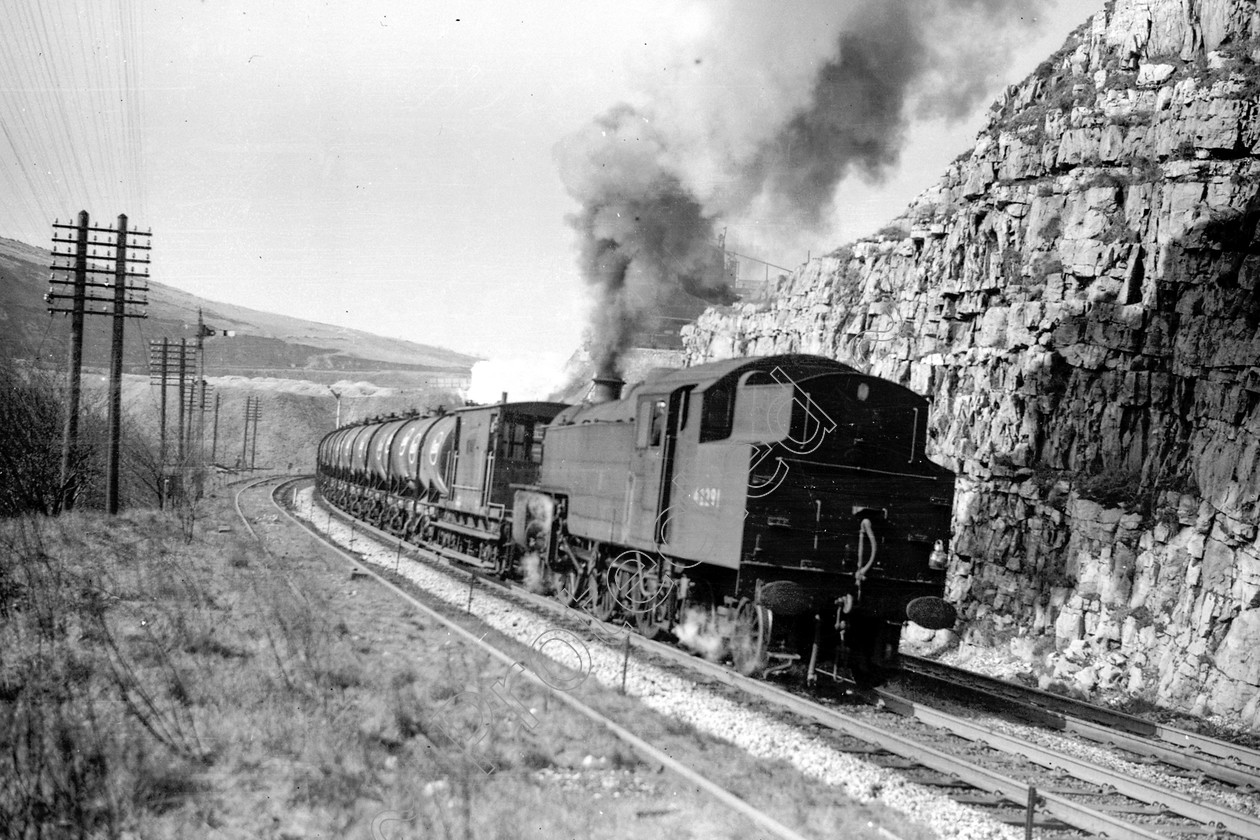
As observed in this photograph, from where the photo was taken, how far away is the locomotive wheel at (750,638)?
11055 millimetres

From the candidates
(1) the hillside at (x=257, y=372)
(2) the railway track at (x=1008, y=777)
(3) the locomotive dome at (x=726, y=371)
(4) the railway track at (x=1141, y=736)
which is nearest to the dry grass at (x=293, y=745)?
(2) the railway track at (x=1008, y=777)

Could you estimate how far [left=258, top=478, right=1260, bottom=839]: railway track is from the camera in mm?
7129

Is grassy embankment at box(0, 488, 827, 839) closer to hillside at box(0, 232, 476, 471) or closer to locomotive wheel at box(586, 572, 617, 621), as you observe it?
locomotive wheel at box(586, 572, 617, 621)

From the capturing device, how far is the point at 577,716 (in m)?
9.02

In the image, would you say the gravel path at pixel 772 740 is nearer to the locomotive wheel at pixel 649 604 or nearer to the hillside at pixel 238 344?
the locomotive wheel at pixel 649 604

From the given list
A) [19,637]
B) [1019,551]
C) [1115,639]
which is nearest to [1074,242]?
[1019,551]

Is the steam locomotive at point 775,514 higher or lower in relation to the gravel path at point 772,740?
higher

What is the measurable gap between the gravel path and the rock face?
968 cm

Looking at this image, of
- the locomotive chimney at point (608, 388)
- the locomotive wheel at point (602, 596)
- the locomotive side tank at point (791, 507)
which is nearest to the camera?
the locomotive side tank at point (791, 507)

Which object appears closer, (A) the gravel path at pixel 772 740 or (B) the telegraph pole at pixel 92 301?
(A) the gravel path at pixel 772 740

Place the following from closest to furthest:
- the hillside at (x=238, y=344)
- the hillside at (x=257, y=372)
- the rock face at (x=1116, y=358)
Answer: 1. the rock face at (x=1116, y=358)
2. the hillside at (x=257, y=372)
3. the hillside at (x=238, y=344)

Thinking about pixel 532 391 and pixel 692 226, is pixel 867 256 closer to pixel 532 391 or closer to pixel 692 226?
pixel 692 226

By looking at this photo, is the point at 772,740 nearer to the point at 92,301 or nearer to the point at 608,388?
the point at 608,388

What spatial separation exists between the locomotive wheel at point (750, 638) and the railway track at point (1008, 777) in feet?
1.03
